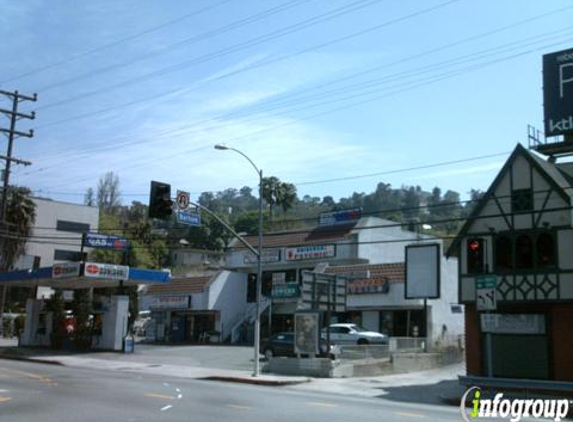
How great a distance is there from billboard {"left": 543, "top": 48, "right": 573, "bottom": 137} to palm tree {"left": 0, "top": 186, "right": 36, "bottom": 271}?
40.8 m

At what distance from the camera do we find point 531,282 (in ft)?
89.2

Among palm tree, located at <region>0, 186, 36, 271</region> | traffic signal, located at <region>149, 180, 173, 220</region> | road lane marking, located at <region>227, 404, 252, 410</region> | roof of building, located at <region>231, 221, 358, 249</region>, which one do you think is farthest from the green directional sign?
road lane marking, located at <region>227, 404, 252, 410</region>

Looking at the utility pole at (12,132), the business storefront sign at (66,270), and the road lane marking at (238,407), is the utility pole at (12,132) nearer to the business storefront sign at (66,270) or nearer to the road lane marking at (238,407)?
the business storefront sign at (66,270)

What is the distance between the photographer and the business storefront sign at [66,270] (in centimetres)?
4156

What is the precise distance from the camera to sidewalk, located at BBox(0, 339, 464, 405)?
24.7 meters

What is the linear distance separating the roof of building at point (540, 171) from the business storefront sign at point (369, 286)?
49.4 feet

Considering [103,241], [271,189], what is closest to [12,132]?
[103,241]

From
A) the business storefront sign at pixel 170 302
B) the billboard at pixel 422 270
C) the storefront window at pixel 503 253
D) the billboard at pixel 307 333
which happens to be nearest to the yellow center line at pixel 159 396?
the billboard at pixel 307 333

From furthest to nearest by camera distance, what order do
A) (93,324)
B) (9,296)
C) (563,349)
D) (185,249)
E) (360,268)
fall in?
1. (185,249)
2. (9,296)
3. (360,268)
4. (93,324)
5. (563,349)

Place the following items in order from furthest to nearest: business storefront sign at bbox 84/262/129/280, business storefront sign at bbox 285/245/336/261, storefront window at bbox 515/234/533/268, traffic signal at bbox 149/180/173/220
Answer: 1. business storefront sign at bbox 285/245/336/261
2. business storefront sign at bbox 84/262/129/280
3. storefront window at bbox 515/234/533/268
4. traffic signal at bbox 149/180/173/220

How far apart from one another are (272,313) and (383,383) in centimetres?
2736

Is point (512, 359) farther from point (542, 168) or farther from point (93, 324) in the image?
point (93, 324)

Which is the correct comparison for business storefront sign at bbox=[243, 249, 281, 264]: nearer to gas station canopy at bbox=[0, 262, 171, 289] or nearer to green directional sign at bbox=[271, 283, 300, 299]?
green directional sign at bbox=[271, 283, 300, 299]

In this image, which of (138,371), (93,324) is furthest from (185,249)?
(138,371)
